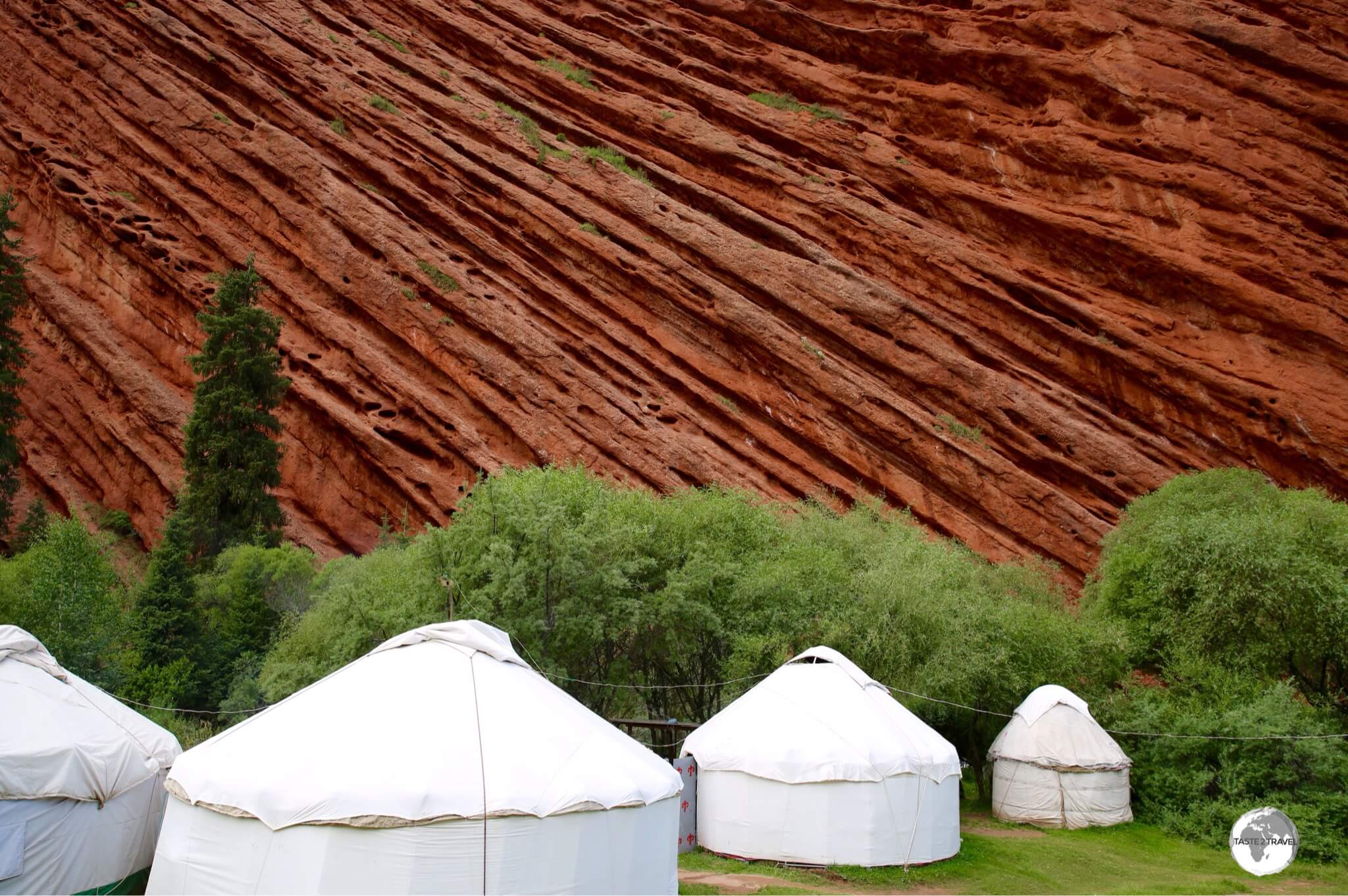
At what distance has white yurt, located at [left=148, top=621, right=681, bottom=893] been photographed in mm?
8531

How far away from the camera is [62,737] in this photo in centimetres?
962

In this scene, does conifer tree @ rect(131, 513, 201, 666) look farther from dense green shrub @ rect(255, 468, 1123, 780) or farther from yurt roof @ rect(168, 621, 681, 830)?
yurt roof @ rect(168, 621, 681, 830)

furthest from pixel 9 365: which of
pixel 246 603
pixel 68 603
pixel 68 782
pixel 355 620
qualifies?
pixel 68 782

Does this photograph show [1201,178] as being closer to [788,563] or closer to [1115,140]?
[1115,140]

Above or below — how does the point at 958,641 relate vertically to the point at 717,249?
below

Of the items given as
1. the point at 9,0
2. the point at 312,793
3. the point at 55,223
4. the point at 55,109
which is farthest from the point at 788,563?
the point at 9,0

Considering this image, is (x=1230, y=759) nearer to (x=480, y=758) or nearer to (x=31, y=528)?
(x=480, y=758)

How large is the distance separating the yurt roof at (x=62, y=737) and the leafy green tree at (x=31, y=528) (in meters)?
18.2

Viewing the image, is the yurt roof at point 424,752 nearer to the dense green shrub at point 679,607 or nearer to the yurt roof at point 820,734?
the yurt roof at point 820,734

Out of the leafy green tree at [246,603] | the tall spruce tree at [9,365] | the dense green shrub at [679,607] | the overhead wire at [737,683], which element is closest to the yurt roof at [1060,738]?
the overhead wire at [737,683]

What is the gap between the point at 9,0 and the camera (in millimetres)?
38625

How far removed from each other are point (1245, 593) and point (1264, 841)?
5.18 m

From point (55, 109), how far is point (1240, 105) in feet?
145

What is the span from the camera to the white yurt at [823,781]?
1336cm
